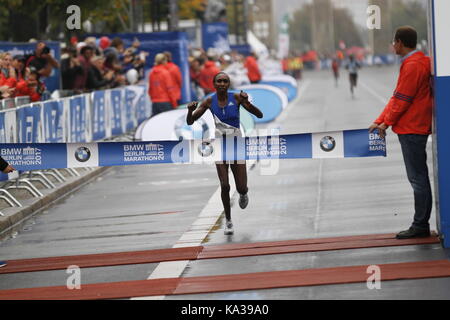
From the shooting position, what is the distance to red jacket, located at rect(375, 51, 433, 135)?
35.3 feet

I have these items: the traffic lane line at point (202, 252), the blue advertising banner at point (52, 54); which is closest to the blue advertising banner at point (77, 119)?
the blue advertising banner at point (52, 54)

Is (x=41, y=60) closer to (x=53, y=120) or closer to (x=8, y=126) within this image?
(x=53, y=120)

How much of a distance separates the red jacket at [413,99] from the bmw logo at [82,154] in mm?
3313

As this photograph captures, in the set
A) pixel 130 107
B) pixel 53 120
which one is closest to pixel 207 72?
pixel 130 107

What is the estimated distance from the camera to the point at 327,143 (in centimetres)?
1202

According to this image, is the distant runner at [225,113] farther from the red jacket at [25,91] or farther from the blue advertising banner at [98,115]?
the blue advertising banner at [98,115]

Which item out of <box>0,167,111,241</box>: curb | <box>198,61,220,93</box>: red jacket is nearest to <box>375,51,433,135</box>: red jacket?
<box>0,167,111,241</box>: curb

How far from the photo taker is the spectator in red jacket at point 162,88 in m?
25.7

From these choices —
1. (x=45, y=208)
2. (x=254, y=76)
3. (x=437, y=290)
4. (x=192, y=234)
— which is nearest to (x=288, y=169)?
(x=45, y=208)

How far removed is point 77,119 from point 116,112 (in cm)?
446

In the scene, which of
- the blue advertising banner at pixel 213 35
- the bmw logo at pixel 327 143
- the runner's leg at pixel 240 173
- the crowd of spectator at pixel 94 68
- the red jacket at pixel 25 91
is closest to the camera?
the bmw logo at pixel 327 143

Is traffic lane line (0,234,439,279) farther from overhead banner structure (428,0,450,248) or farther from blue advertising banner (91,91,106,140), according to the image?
blue advertising banner (91,91,106,140)

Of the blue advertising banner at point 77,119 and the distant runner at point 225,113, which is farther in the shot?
the blue advertising banner at point 77,119
